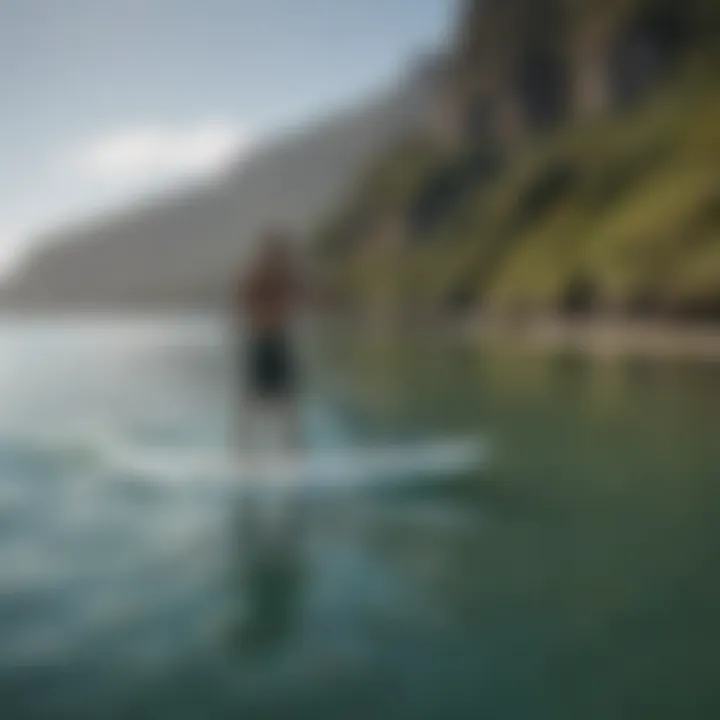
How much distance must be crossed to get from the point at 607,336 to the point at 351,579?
29.3 m

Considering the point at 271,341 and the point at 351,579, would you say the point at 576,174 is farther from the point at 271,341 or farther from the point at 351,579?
the point at 351,579

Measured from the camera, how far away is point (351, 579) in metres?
5.82

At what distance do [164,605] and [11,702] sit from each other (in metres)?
1.26

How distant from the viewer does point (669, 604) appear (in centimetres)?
509

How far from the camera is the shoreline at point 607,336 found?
2680 centimetres

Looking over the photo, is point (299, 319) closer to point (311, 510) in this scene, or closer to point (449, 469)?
point (311, 510)

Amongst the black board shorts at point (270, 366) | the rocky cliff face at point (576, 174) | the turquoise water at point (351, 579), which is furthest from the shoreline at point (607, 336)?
the black board shorts at point (270, 366)

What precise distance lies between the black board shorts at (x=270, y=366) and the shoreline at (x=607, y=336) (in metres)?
17.6

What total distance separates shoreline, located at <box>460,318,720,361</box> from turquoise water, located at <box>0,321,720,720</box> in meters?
15.6

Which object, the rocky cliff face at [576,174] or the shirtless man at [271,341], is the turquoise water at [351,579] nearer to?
the shirtless man at [271,341]

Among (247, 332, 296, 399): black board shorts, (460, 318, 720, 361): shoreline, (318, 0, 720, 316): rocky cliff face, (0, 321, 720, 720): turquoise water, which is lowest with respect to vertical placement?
(460, 318, 720, 361): shoreline

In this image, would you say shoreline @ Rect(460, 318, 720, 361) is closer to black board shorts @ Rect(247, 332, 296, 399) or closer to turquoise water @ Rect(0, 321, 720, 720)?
turquoise water @ Rect(0, 321, 720, 720)

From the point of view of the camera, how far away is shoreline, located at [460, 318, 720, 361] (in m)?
26.8

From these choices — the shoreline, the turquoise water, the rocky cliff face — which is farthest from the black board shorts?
the rocky cliff face
